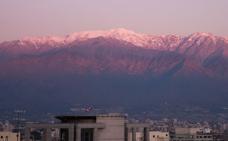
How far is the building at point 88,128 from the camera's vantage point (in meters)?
26.7

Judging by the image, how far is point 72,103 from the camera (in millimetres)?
192625

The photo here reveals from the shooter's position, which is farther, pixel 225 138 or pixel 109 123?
pixel 225 138

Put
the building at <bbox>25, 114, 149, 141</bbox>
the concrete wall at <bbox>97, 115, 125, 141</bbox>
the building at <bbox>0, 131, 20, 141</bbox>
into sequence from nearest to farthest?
the building at <bbox>25, 114, 149, 141</bbox>, the concrete wall at <bbox>97, 115, 125, 141</bbox>, the building at <bbox>0, 131, 20, 141</bbox>

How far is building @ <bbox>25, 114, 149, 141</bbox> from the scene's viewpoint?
2672 cm

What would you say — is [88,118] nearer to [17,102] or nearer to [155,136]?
→ [155,136]

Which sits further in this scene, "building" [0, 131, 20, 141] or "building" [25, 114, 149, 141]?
"building" [0, 131, 20, 141]

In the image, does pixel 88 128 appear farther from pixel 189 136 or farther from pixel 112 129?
pixel 189 136

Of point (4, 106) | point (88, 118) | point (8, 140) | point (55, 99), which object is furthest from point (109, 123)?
point (55, 99)

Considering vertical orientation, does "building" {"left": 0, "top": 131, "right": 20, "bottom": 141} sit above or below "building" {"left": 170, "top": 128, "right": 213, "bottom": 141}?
below

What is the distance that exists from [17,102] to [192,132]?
275 ft

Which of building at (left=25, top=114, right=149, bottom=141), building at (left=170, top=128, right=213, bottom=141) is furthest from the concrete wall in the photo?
building at (left=170, top=128, right=213, bottom=141)

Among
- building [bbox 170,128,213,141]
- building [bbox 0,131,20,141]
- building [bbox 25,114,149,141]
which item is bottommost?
building [bbox 25,114,149,141]

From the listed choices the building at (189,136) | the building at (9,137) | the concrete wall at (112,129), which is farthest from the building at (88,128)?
the building at (189,136)

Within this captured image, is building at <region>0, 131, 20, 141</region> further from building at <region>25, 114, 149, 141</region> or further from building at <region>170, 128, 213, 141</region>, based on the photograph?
building at <region>25, 114, 149, 141</region>
